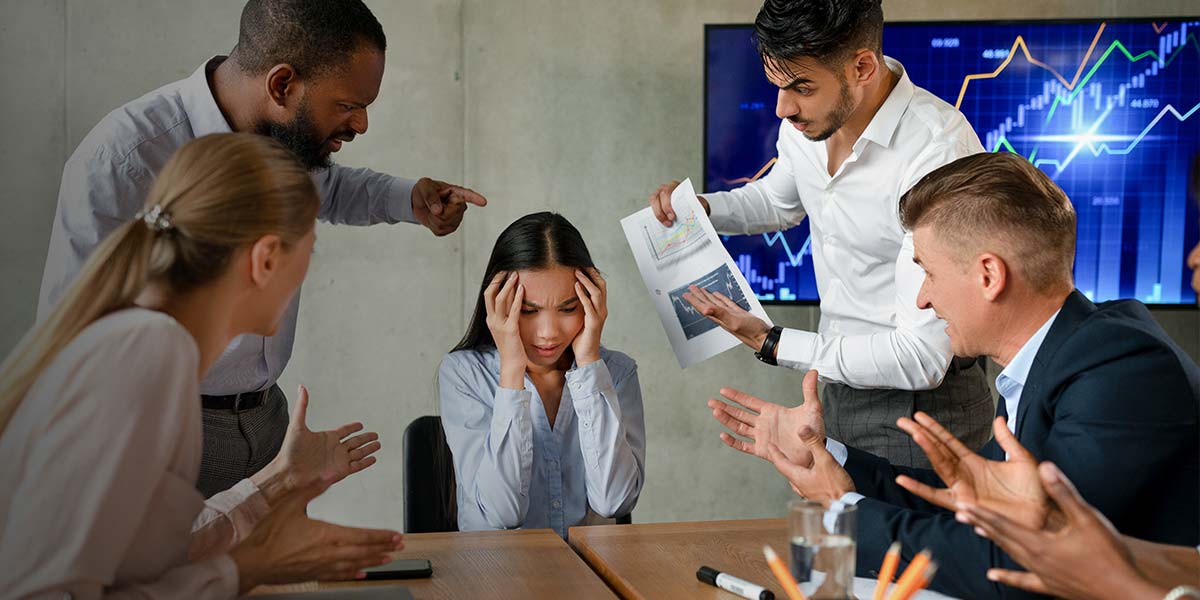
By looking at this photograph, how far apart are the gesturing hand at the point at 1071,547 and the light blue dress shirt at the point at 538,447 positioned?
1.22m

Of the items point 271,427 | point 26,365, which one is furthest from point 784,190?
point 26,365

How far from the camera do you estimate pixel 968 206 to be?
175cm

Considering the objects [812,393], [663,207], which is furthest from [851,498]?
[663,207]

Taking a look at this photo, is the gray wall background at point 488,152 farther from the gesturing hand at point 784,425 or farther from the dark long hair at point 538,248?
the gesturing hand at point 784,425

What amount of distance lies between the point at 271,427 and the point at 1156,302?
9.44 feet

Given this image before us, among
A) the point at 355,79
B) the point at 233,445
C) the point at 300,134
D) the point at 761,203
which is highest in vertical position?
the point at 355,79

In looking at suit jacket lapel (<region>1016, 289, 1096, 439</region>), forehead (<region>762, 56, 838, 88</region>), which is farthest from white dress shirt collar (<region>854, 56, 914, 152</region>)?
suit jacket lapel (<region>1016, 289, 1096, 439</region>)

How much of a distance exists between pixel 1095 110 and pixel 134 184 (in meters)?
3.00

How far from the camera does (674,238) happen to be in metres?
2.81

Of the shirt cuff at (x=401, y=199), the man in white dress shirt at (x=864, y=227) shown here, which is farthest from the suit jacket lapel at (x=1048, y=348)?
the shirt cuff at (x=401, y=199)

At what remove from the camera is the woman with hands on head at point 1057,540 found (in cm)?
128

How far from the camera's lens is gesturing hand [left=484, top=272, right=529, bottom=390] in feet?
8.06

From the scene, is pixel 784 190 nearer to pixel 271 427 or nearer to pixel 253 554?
pixel 271 427

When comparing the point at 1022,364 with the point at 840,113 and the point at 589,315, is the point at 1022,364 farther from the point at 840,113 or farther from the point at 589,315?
the point at 589,315
